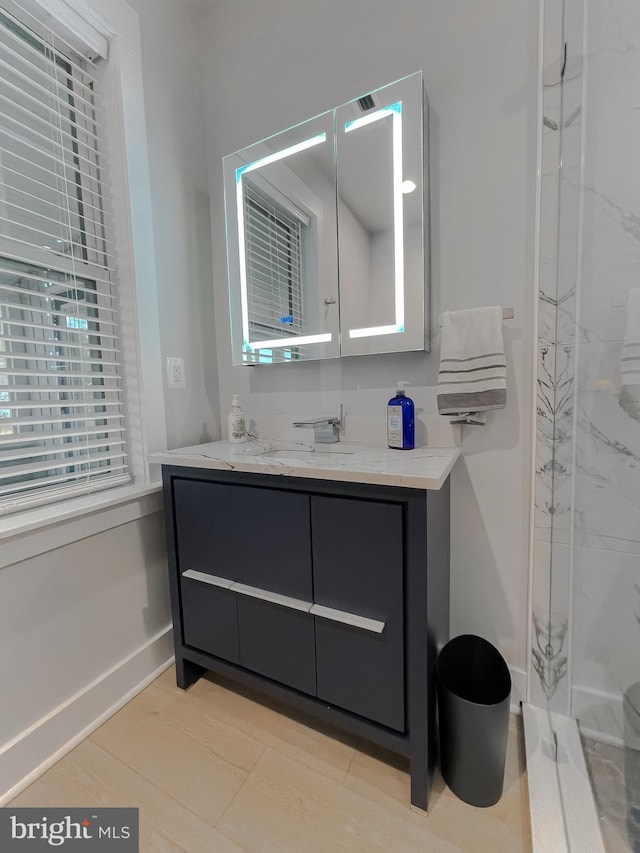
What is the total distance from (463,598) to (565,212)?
1173 mm

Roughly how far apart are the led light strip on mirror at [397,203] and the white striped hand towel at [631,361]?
55 centimetres

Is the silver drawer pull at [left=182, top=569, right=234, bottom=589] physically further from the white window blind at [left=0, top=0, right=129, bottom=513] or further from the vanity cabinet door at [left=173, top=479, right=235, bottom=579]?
the white window blind at [left=0, top=0, right=129, bottom=513]

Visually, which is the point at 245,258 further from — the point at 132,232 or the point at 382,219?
the point at 382,219

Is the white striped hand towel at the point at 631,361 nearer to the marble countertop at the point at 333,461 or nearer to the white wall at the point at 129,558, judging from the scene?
the marble countertop at the point at 333,461

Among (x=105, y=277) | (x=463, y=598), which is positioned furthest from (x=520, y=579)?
(x=105, y=277)

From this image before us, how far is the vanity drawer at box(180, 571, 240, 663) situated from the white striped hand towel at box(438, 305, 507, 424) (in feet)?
2.90

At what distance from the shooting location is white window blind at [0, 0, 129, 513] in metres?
0.99

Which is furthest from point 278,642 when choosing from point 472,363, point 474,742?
point 472,363

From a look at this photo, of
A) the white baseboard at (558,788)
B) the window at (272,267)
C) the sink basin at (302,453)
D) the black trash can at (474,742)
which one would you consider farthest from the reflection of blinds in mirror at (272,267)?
the white baseboard at (558,788)

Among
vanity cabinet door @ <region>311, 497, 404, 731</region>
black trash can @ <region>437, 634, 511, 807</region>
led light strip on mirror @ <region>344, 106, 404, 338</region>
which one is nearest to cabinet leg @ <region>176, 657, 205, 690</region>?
vanity cabinet door @ <region>311, 497, 404, 731</region>

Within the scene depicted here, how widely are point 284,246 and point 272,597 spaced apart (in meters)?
1.21

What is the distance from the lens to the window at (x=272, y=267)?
1.34 m

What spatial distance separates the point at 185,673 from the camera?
1.25m

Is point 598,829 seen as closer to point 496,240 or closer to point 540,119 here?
point 496,240
